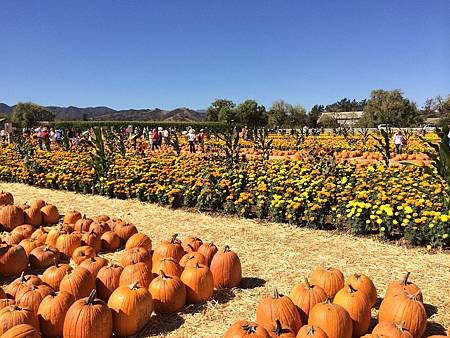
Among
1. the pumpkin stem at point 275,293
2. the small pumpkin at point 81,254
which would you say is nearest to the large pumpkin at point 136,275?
the small pumpkin at point 81,254

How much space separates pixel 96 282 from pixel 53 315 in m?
0.73

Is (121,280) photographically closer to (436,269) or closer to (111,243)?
(111,243)

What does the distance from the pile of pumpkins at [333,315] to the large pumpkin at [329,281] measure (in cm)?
15

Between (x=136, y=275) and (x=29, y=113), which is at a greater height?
(x=29, y=113)

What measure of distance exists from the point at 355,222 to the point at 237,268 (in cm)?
285

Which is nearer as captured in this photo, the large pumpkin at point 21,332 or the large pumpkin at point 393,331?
the large pumpkin at point 393,331

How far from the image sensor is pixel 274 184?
8445 mm

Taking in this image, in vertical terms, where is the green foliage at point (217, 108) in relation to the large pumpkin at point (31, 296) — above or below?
above

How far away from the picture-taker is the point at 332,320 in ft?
10.6

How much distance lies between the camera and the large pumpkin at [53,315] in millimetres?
3584

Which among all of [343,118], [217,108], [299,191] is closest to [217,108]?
[217,108]

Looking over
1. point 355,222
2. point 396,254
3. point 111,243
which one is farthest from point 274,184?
point 111,243

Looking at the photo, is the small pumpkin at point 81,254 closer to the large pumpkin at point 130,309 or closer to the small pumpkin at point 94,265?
the small pumpkin at point 94,265

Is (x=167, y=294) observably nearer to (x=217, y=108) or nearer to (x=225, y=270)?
(x=225, y=270)
